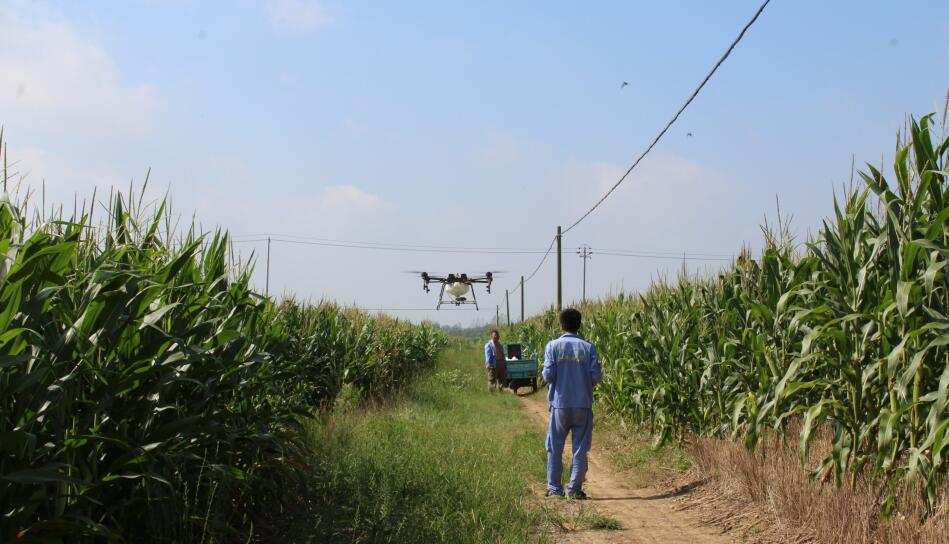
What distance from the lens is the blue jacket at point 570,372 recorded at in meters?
7.93

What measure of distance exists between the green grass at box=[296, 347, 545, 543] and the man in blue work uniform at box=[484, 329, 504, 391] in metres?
8.52

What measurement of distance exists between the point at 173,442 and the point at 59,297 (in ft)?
3.88

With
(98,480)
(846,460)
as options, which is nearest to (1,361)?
(98,480)

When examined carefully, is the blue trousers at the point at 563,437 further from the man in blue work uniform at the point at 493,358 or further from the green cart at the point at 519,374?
the green cart at the point at 519,374

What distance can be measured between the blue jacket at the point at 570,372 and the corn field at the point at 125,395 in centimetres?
294

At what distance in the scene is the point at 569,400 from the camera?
25.9 feet

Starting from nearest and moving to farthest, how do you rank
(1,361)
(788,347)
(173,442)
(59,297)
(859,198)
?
(1,361) < (59,297) < (173,442) < (859,198) < (788,347)

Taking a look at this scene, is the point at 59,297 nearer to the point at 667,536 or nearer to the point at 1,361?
the point at 1,361

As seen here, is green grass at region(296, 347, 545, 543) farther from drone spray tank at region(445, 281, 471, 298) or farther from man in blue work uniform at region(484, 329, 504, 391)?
drone spray tank at region(445, 281, 471, 298)

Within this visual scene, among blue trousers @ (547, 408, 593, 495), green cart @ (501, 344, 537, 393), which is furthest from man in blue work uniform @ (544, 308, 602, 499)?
green cart @ (501, 344, 537, 393)

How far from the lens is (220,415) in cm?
509

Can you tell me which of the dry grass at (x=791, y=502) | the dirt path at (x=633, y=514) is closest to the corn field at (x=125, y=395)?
the dirt path at (x=633, y=514)

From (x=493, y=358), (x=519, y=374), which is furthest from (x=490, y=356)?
(x=519, y=374)

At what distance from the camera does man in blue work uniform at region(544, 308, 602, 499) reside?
7840 mm
